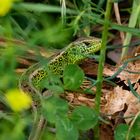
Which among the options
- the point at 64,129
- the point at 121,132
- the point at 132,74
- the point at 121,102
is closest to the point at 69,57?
the point at 132,74

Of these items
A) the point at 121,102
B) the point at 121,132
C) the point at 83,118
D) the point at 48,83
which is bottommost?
the point at 121,102

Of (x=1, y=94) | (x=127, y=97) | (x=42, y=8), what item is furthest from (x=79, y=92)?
(x=42, y=8)

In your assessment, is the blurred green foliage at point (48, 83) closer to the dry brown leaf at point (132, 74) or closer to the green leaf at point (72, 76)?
the green leaf at point (72, 76)

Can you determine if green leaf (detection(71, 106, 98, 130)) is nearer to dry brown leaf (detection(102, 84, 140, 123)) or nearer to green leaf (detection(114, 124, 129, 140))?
green leaf (detection(114, 124, 129, 140))

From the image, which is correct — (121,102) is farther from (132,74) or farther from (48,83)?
(48,83)

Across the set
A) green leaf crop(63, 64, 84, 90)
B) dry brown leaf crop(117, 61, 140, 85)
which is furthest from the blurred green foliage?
dry brown leaf crop(117, 61, 140, 85)

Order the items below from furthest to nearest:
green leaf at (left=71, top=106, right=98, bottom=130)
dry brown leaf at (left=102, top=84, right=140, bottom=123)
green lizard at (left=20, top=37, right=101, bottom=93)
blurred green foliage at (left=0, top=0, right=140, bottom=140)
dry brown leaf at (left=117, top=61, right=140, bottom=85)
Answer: green lizard at (left=20, top=37, right=101, bottom=93)
dry brown leaf at (left=117, top=61, right=140, bottom=85)
dry brown leaf at (left=102, top=84, right=140, bottom=123)
green leaf at (left=71, top=106, right=98, bottom=130)
blurred green foliage at (left=0, top=0, right=140, bottom=140)

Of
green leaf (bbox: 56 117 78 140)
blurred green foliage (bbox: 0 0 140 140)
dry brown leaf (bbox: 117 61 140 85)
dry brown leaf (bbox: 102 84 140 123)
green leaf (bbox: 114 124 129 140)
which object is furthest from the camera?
dry brown leaf (bbox: 117 61 140 85)

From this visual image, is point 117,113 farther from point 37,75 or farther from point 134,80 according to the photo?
point 37,75
